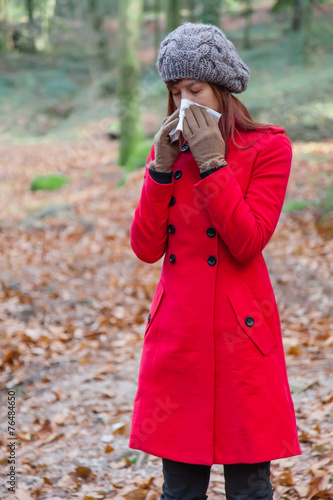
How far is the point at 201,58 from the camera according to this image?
6.28ft

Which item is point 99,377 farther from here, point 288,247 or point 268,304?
point 288,247

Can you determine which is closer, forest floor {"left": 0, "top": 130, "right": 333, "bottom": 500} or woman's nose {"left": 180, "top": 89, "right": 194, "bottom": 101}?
woman's nose {"left": 180, "top": 89, "right": 194, "bottom": 101}

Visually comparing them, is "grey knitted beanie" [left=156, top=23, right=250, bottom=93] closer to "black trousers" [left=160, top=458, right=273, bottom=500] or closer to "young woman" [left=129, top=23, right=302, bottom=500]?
"young woman" [left=129, top=23, right=302, bottom=500]

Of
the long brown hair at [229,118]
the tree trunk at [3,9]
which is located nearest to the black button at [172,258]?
the long brown hair at [229,118]

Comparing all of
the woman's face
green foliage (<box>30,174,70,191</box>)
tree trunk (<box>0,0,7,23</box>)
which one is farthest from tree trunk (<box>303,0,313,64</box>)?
the woman's face

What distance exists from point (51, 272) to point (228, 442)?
516 cm

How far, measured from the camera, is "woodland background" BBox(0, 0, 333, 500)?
3.26 m

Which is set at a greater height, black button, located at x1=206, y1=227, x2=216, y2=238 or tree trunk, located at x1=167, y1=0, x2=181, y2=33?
tree trunk, located at x1=167, y1=0, x2=181, y2=33

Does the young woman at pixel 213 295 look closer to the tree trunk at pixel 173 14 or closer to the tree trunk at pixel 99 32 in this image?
the tree trunk at pixel 173 14

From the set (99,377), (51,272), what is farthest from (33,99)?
(99,377)

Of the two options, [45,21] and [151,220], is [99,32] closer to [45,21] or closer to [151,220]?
[45,21]

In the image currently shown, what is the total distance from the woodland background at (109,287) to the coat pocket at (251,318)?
50.9 inches

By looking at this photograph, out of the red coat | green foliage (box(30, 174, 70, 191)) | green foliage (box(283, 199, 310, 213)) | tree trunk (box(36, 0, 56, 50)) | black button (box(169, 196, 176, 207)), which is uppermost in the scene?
tree trunk (box(36, 0, 56, 50))

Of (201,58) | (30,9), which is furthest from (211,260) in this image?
(30,9)
